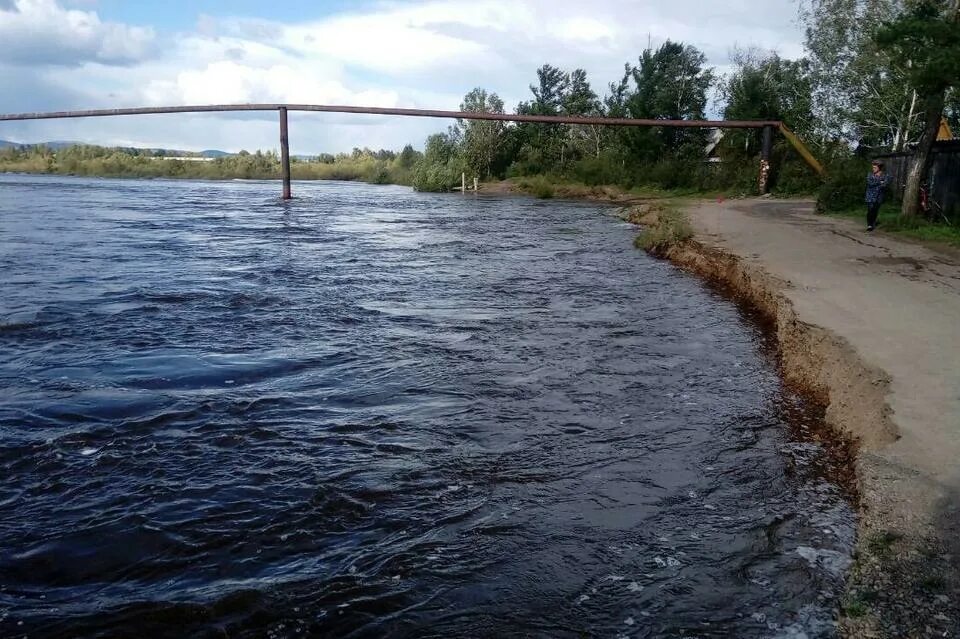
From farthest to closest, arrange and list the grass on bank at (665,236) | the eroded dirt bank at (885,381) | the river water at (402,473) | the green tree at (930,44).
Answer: the grass on bank at (665,236)
the green tree at (930,44)
the river water at (402,473)
the eroded dirt bank at (885,381)

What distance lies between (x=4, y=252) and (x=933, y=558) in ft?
55.5

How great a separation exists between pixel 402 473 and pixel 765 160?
112ft

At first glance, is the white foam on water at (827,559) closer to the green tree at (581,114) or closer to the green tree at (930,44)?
the green tree at (930,44)

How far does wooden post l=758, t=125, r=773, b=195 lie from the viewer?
34125 mm

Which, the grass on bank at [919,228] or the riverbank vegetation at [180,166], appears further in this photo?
the riverbank vegetation at [180,166]

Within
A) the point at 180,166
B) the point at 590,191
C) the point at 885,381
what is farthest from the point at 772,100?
the point at 180,166

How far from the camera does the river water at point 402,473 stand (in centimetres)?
358

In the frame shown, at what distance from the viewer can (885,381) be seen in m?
5.83

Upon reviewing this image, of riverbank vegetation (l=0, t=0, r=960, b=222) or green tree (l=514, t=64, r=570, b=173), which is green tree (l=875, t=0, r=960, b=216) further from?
green tree (l=514, t=64, r=570, b=173)

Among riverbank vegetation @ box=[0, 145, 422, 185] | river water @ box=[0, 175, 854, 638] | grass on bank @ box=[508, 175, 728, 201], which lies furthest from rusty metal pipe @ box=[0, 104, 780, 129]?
riverbank vegetation @ box=[0, 145, 422, 185]

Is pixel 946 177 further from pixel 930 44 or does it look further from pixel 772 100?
pixel 772 100

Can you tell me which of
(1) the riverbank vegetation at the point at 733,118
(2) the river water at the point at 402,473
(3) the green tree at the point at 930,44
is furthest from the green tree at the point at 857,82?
(2) the river water at the point at 402,473

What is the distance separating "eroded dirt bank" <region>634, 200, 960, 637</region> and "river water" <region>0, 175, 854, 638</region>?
0.92 ft

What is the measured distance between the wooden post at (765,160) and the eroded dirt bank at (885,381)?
69.4ft
